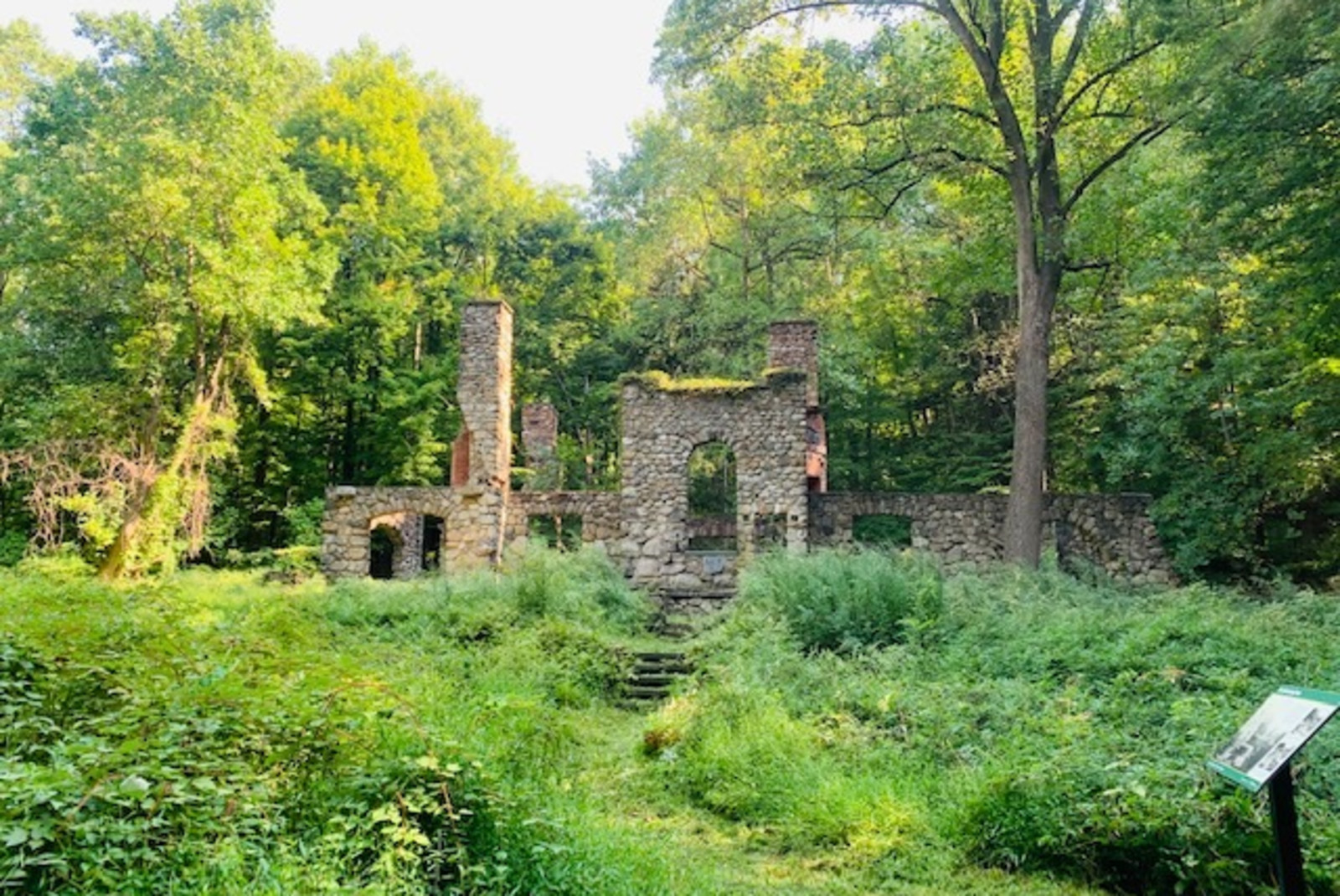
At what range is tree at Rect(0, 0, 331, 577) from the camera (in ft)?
51.0

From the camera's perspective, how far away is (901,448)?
24984mm

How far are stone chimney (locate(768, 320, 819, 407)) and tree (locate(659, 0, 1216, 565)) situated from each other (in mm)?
3573

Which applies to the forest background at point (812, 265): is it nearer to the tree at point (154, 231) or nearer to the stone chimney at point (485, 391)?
the tree at point (154, 231)

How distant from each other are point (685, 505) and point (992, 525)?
19.0 ft

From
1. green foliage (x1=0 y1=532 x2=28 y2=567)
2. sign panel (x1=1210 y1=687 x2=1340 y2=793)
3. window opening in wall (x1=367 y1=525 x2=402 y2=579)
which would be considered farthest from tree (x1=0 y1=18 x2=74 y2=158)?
sign panel (x1=1210 y1=687 x2=1340 y2=793)

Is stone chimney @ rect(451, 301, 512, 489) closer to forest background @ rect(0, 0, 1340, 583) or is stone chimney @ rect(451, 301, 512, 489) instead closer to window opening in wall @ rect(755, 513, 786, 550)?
forest background @ rect(0, 0, 1340, 583)

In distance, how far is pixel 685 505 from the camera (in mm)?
16484

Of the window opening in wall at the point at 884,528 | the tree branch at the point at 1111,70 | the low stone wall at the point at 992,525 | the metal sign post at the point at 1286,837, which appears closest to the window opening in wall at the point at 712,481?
the window opening in wall at the point at 884,528

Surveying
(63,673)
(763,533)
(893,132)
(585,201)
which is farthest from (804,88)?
(585,201)

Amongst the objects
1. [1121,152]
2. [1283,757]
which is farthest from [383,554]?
[1283,757]

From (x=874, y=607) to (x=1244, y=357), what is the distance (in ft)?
30.2

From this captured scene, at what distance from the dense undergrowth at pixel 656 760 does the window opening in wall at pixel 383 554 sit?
13493 millimetres

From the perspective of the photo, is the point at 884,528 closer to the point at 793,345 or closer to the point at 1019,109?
the point at 793,345

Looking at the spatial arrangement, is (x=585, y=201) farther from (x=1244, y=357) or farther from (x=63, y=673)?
(x=63, y=673)
